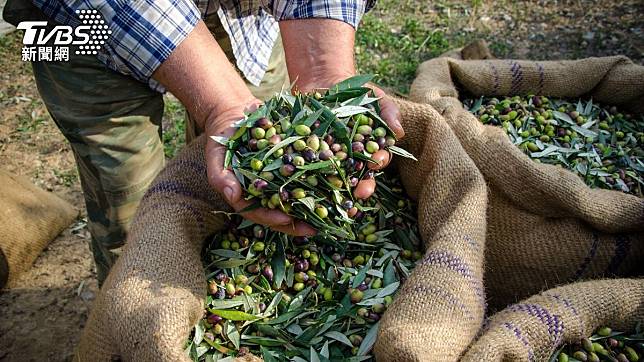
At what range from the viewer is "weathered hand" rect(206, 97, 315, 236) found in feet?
5.52

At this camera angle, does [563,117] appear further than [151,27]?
Yes

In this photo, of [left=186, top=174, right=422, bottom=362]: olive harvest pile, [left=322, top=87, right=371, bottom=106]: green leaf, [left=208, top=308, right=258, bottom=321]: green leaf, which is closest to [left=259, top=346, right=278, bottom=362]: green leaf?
[left=186, top=174, right=422, bottom=362]: olive harvest pile

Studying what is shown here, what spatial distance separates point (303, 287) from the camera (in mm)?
1849

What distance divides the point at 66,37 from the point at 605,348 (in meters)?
1.98

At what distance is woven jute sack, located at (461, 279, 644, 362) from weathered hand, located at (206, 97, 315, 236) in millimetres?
572

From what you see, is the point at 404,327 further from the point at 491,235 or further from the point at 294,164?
the point at 491,235

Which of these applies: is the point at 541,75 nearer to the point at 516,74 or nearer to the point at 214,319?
the point at 516,74

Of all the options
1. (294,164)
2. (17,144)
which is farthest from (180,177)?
(17,144)

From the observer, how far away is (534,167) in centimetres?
198

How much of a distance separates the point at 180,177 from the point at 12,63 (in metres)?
3.04

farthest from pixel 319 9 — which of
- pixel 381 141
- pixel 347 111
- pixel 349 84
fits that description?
pixel 381 141

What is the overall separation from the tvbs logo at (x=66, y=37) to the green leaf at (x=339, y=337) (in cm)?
113

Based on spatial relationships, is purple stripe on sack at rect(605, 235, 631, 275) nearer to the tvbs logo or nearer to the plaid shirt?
the plaid shirt

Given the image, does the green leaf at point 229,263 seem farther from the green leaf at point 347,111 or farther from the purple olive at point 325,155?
the green leaf at point 347,111
